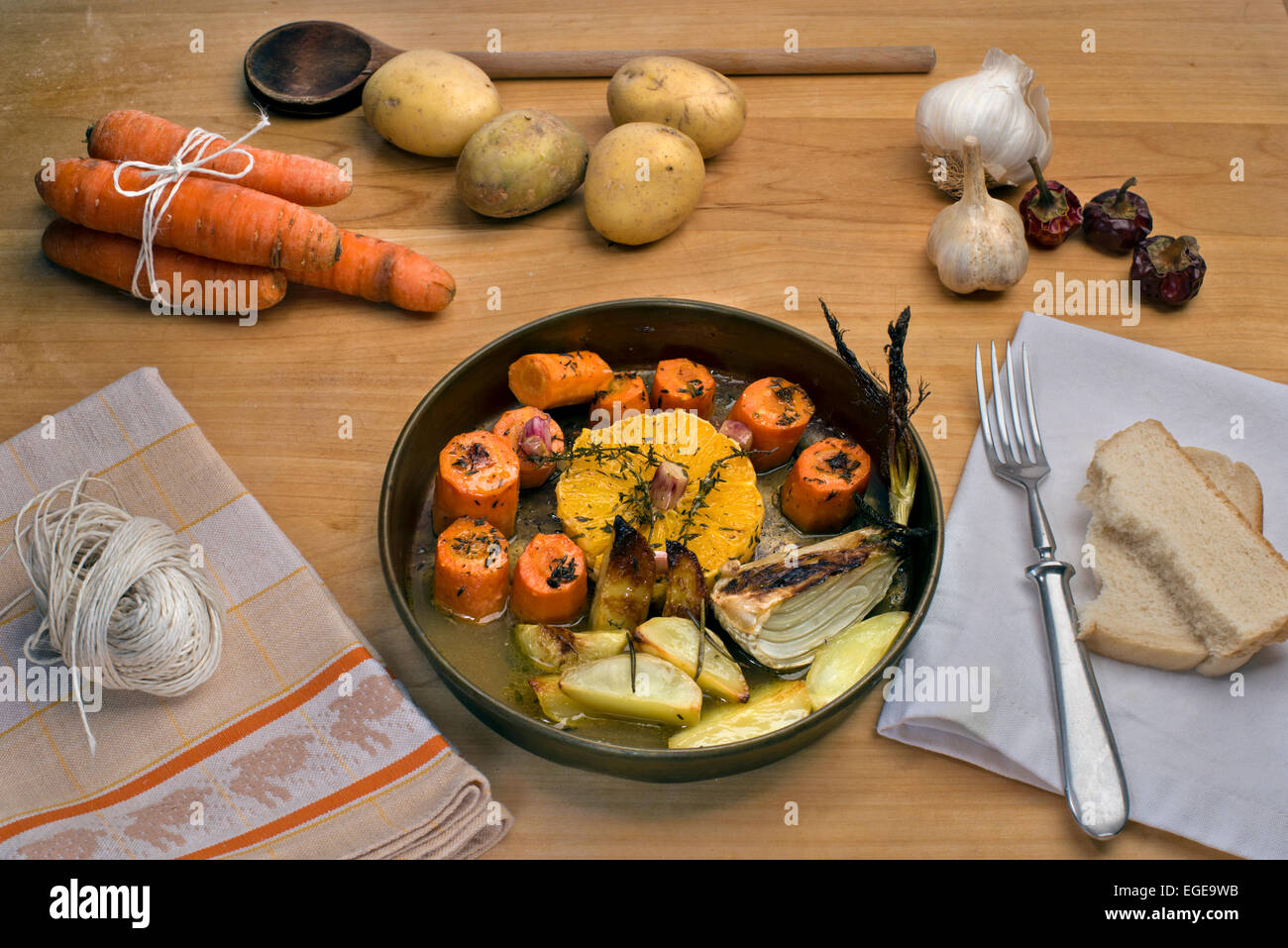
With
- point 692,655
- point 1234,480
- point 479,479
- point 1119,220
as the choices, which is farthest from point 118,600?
point 1119,220

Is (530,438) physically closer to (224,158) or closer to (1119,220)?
(224,158)

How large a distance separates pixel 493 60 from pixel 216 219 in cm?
82

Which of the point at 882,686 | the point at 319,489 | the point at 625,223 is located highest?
the point at 625,223

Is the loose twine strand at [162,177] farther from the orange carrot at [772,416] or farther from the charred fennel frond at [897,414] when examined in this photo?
the charred fennel frond at [897,414]

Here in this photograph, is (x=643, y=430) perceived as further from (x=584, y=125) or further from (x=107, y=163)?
(x=107, y=163)

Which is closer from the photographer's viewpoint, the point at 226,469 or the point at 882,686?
the point at 882,686

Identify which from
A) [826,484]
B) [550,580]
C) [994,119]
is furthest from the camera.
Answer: [994,119]

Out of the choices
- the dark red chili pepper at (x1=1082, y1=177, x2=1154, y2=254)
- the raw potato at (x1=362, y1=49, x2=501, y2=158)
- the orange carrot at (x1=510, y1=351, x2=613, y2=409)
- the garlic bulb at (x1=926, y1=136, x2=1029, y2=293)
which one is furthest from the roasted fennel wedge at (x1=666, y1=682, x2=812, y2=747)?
the raw potato at (x1=362, y1=49, x2=501, y2=158)

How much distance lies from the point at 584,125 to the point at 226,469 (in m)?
1.16

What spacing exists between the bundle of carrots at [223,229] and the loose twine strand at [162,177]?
0.01 m

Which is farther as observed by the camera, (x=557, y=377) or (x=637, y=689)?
(x=557, y=377)

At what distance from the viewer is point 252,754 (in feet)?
4.90

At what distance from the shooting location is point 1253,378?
1938mm

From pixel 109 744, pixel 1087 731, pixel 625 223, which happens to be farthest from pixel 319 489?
pixel 1087 731
